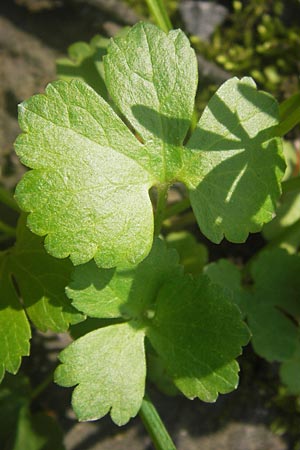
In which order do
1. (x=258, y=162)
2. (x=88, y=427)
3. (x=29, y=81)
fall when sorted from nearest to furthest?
(x=258, y=162)
(x=88, y=427)
(x=29, y=81)

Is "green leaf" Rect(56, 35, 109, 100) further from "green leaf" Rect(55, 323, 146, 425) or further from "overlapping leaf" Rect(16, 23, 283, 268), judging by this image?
"green leaf" Rect(55, 323, 146, 425)

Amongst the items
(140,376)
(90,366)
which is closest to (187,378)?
(140,376)

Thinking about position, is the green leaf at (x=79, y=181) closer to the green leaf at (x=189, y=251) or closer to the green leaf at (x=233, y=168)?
the green leaf at (x=233, y=168)

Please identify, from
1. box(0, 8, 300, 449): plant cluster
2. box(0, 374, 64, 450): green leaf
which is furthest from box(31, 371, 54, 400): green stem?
box(0, 8, 300, 449): plant cluster

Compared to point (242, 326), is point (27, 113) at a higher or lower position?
higher

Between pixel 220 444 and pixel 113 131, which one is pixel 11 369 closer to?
pixel 113 131

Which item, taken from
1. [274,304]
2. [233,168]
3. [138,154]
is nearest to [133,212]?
[138,154]

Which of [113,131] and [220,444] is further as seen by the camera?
[220,444]
